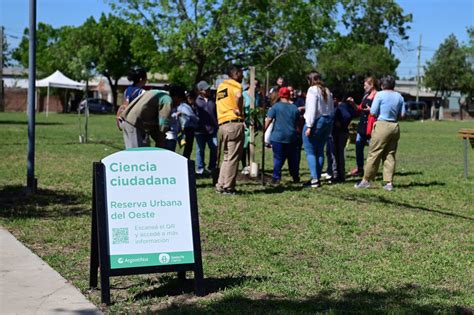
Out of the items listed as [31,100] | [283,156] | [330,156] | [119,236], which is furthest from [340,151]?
[119,236]

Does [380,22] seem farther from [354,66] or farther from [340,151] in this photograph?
[340,151]

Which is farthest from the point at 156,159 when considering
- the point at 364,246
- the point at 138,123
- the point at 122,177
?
the point at 138,123

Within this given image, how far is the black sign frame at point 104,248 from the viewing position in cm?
546

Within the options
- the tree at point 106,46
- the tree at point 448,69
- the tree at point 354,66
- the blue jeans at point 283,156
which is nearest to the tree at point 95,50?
the tree at point 106,46

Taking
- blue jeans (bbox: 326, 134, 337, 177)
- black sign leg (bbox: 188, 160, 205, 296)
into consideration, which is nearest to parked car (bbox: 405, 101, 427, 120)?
blue jeans (bbox: 326, 134, 337, 177)

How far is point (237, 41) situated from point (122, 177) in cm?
3329

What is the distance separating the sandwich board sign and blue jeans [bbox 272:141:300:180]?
6.71 metres

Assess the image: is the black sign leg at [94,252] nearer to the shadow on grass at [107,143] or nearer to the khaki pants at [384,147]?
the khaki pants at [384,147]

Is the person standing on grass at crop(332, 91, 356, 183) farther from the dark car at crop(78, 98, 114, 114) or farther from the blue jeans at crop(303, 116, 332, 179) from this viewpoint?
the dark car at crop(78, 98, 114, 114)

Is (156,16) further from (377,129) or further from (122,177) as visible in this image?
(122,177)

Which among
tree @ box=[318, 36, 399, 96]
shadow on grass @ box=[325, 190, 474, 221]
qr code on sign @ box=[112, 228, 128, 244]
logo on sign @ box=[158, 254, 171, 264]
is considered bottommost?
shadow on grass @ box=[325, 190, 474, 221]

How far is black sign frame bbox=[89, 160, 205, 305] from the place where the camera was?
5.46m

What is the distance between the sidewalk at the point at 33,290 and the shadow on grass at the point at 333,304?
2.26 feet

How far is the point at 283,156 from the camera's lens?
41.5 ft
